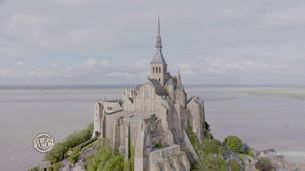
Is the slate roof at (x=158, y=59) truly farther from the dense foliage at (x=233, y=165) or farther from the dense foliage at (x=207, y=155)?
the dense foliage at (x=233, y=165)

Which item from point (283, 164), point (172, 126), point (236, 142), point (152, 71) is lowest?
point (283, 164)

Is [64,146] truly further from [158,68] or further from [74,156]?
[158,68]

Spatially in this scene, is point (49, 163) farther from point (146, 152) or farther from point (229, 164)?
point (229, 164)

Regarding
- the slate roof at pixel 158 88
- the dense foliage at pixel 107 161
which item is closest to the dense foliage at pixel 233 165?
the slate roof at pixel 158 88

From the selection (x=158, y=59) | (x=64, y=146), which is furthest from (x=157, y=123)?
(x=64, y=146)

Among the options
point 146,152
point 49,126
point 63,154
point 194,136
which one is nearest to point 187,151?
point 194,136
